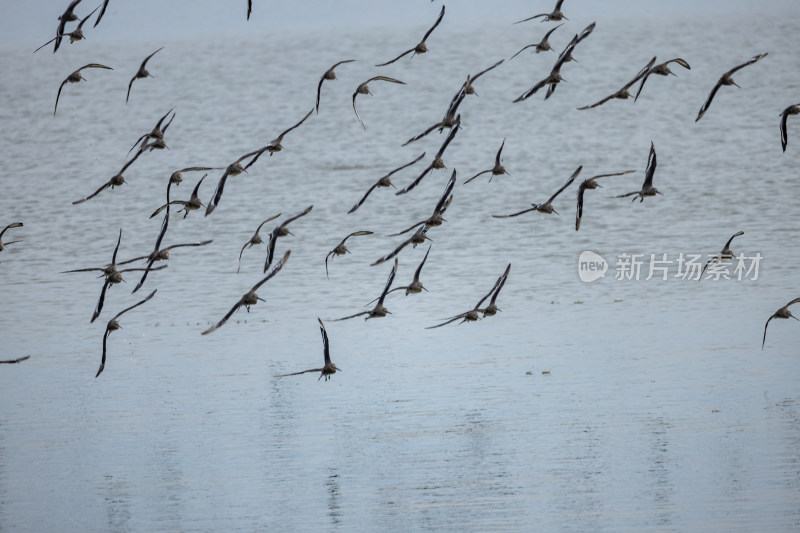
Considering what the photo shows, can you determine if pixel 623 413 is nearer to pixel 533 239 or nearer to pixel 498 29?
pixel 533 239

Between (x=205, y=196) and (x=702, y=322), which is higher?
(x=702, y=322)

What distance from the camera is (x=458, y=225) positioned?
3141 centimetres

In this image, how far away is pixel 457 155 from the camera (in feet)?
138

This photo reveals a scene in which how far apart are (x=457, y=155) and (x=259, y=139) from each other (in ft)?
Answer: 23.3

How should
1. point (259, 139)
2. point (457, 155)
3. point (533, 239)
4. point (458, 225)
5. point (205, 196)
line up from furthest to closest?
point (259, 139) → point (457, 155) → point (205, 196) → point (458, 225) → point (533, 239)

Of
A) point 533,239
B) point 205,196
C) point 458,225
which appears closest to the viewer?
point 533,239

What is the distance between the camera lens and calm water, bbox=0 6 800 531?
1599 cm

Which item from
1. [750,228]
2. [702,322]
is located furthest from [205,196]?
[702,322]

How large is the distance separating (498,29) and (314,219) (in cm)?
5031

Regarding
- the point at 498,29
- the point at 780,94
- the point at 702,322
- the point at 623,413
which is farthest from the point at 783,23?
the point at 623,413

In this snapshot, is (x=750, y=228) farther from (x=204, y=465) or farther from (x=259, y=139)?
(x=259, y=139)

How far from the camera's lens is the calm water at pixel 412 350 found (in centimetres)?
1599

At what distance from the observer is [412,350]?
70.5 ft

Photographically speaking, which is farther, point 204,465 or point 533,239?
point 533,239
